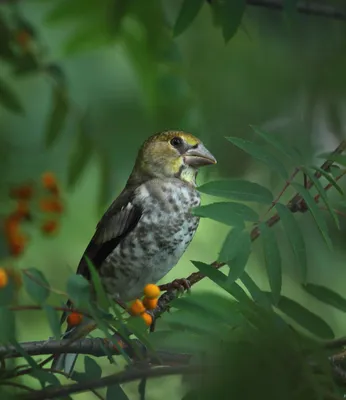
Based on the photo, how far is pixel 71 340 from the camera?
2.62m

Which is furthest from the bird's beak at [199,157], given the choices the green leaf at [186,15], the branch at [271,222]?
the green leaf at [186,15]

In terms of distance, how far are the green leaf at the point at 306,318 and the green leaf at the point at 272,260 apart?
0.31ft

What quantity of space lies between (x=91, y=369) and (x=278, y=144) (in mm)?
812

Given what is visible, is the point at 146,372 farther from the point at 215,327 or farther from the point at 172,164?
the point at 172,164

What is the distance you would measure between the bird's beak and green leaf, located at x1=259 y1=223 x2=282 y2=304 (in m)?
1.67

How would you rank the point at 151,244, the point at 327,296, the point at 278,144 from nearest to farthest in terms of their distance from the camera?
1. the point at 327,296
2. the point at 278,144
3. the point at 151,244

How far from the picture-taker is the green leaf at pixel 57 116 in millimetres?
4316

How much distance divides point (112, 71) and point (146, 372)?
4.77 meters

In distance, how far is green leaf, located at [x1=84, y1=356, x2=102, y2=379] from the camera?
2.56m

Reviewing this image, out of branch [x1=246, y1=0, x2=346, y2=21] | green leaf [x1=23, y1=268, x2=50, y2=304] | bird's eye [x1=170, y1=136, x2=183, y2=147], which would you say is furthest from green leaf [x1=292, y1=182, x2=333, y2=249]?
bird's eye [x1=170, y1=136, x2=183, y2=147]

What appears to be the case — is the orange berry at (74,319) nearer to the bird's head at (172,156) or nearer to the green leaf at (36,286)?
the green leaf at (36,286)

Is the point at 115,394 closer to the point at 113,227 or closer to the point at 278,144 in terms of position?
the point at 278,144

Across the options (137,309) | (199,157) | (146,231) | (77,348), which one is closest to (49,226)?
(146,231)

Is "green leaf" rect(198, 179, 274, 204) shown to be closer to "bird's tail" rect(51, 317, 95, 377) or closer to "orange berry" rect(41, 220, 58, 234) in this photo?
"bird's tail" rect(51, 317, 95, 377)
